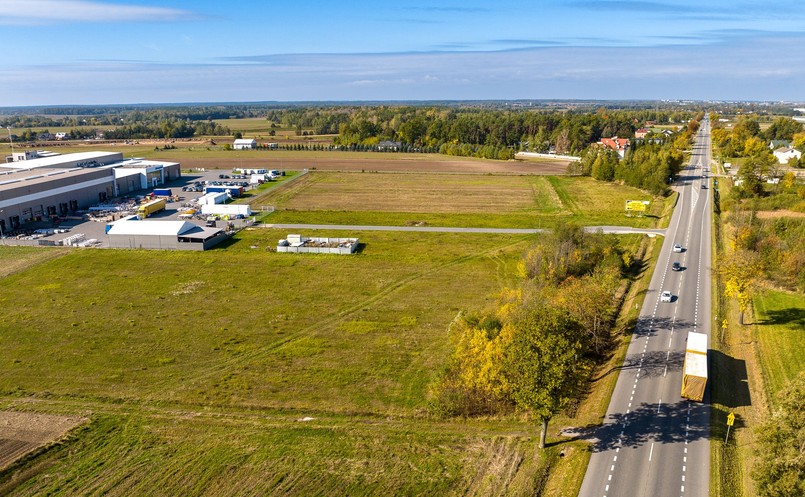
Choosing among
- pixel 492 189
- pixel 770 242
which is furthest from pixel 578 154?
pixel 770 242

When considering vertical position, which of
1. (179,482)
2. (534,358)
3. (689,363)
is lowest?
(179,482)

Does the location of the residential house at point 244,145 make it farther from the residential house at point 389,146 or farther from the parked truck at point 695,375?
the parked truck at point 695,375

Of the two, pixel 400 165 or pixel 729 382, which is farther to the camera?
pixel 400 165

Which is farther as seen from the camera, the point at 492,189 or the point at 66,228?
the point at 492,189

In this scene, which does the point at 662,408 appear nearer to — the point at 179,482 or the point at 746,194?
the point at 179,482

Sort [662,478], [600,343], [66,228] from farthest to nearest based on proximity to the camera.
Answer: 1. [66,228]
2. [600,343]
3. [662,478]

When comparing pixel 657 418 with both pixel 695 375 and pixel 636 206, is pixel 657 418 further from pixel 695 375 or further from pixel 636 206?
pixel 636 206

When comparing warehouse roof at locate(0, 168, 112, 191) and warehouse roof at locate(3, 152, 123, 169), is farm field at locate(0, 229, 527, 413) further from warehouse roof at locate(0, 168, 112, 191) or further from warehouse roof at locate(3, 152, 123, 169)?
warehouse roof at locate(3, 152, 123, 169)

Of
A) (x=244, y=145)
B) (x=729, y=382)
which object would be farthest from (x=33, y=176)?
(x=244, y=145)
